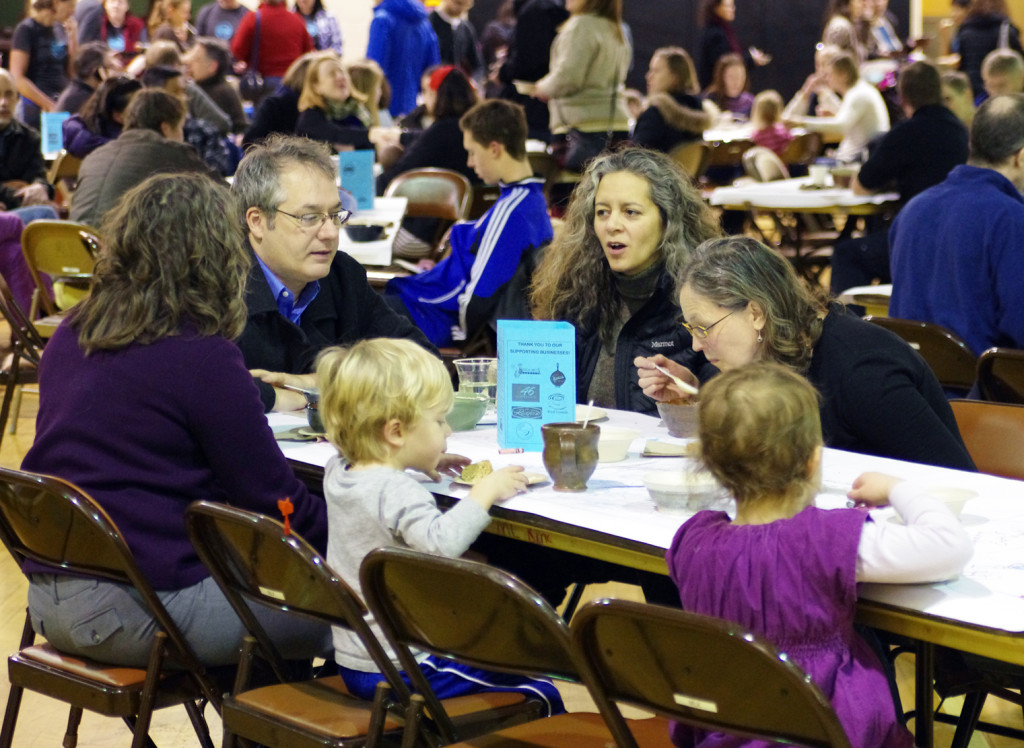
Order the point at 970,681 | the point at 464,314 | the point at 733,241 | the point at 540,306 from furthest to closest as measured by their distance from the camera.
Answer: the point at 464,314
the point at 540,306
the point at 733,241
the point at 970,681

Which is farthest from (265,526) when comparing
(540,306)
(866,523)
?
(540,306)

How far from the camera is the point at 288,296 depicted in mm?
2994

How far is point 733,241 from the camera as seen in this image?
239 centimetres

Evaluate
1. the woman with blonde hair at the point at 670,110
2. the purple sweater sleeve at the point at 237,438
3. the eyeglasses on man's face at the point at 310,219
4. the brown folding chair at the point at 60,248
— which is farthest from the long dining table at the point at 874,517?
the woman with blonde hair at the point at 670,110

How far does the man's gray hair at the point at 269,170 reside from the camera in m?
2.92

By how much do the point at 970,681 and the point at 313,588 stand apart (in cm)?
112

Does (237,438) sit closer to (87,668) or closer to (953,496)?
(87,668)

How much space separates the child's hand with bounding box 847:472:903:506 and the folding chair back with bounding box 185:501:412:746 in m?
0.70

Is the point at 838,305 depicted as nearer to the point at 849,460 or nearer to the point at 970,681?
the point at 849,460

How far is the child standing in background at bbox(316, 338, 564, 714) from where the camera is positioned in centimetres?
199

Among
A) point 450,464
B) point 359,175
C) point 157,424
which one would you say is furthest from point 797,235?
point 157,424

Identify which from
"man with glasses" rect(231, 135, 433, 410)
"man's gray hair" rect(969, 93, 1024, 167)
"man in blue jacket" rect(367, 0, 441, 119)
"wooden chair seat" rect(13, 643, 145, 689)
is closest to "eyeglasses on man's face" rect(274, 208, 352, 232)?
"man with glasses" rect(231, 135, 433, 410)

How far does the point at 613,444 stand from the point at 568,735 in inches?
23.8

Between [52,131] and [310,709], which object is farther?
[52,131]
